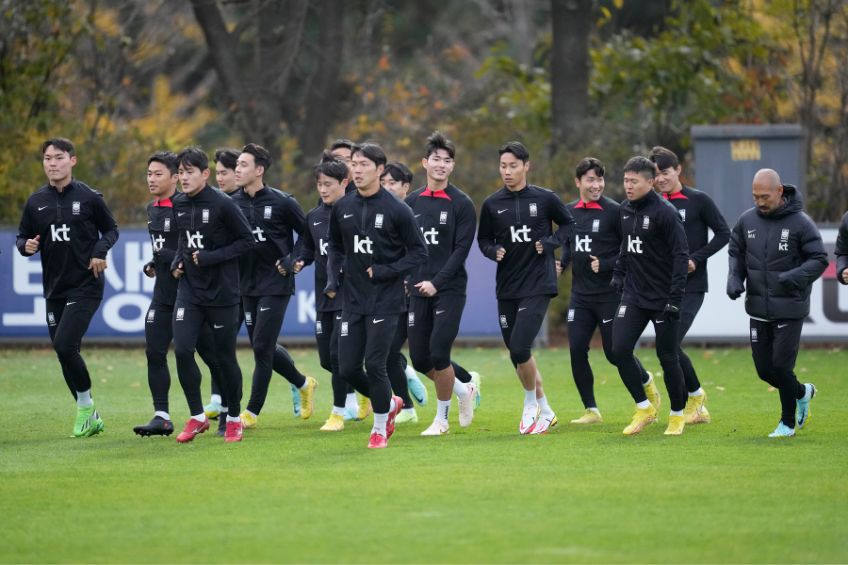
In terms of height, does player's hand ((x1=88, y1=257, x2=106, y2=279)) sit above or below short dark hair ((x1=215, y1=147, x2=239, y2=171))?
below

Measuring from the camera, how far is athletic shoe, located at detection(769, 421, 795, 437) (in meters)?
11.9

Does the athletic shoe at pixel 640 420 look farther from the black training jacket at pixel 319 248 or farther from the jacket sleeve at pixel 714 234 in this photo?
the black training jacket at pixel 319 248

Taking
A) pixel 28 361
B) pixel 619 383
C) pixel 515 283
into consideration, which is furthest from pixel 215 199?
pixel 28 361

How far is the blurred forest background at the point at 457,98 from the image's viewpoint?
24688mm

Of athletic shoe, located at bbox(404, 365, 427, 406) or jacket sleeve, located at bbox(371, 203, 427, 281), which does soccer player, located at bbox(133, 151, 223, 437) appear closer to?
jacket sleeve, located at bbox(371, 203, 427, 281)

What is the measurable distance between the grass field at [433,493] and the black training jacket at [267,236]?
1.27 meters

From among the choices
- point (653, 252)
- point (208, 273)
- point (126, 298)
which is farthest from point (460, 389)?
point (126, 298)

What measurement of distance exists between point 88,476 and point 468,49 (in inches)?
1398

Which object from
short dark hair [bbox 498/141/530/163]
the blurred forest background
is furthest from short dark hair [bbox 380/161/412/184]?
the blurred forest background

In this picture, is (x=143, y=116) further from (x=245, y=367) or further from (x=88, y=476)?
(x=88, y=476)

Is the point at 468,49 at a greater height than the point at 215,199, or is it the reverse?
the point at 468,49

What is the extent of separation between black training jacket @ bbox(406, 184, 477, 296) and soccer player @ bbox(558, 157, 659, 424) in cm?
105

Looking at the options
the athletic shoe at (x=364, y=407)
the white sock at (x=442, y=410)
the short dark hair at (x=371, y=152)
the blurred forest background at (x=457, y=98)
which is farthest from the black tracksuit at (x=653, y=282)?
the blurred forest background at (x=457, y=98)

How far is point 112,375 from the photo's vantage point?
18562mm
